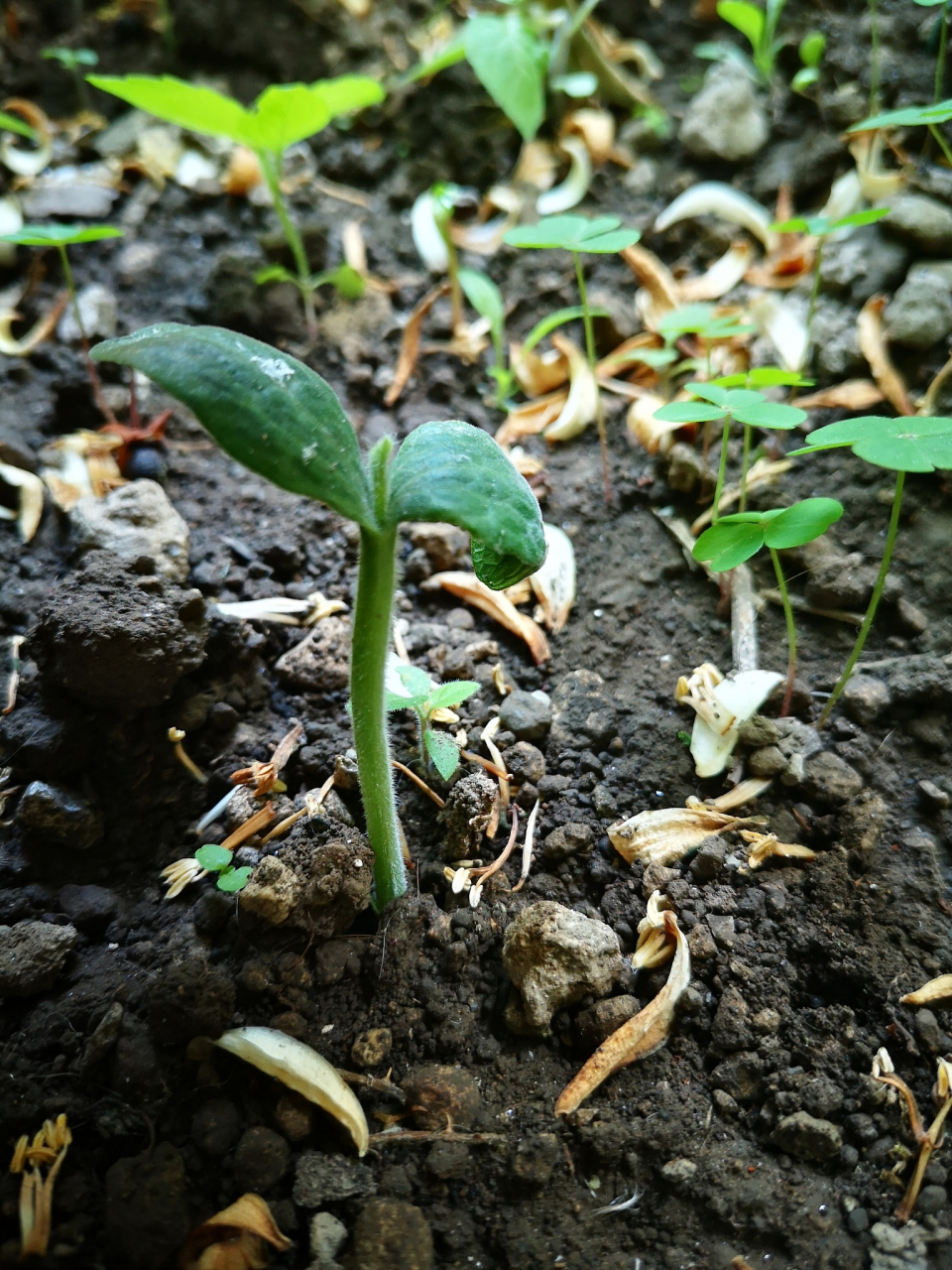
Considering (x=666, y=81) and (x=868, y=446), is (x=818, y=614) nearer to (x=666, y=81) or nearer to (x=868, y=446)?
(x=868, y=446)

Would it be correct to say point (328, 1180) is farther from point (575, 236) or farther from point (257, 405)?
point (575, 236)

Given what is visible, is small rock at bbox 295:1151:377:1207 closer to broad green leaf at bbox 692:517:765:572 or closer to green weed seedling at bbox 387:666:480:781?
green weed seedling at bbox 387:666:480:781

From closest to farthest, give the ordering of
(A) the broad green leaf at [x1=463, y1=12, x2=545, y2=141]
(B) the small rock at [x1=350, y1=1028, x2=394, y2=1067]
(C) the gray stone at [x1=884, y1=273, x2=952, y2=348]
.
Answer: (B) the small rock at [x1=350, y1=1028, x2=394, y2=1067] → (C) the gray stone at [x1=884, y1=273, x2=952, y2=348] → (A) the broad green leaf at [x1=463, y1=12, x2=545, y2=141]

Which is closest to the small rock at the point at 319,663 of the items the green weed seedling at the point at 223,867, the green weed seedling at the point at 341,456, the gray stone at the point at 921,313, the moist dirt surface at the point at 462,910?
the moist dirt surface at the point at 462,910

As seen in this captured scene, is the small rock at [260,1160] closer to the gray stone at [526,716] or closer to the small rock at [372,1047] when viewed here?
the small rock at [372,1047]

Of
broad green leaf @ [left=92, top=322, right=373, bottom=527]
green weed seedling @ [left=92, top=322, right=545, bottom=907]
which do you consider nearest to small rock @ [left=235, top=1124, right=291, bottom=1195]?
green weed seedling @ [left=92, top=322, right=545, bottom=907]

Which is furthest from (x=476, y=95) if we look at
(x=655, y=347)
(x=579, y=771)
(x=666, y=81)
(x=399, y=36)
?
(x=579, y=771)

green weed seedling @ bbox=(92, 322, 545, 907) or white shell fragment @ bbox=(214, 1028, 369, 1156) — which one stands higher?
green weed seedling @ bbox=(92, 322, 545, 907)
